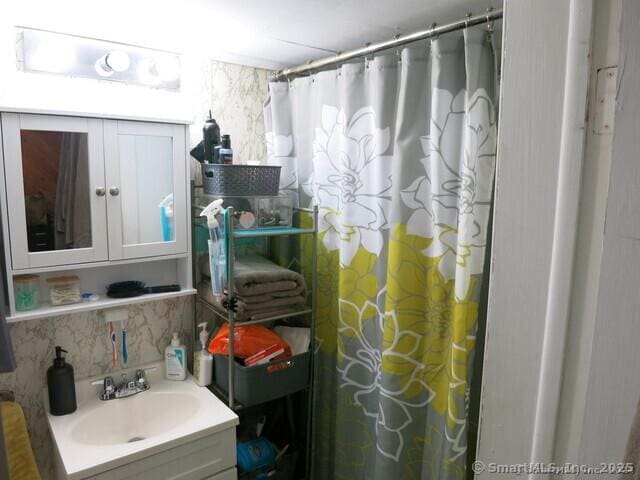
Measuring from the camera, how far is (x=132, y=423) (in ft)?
5.51

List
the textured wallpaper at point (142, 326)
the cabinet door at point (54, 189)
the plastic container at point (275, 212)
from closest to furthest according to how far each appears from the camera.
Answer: the cabinet door at point (54, 189) → the textured wallpaper at point (142, 326) → the plastic container at point (275, 212)

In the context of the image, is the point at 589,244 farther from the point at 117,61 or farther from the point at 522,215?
the point at 117,61

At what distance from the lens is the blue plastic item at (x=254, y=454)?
181cm

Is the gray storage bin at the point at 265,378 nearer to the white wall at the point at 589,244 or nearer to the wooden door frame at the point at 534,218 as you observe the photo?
the wooden door frame at the point at 534,218

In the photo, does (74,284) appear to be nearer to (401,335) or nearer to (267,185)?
(267,185)

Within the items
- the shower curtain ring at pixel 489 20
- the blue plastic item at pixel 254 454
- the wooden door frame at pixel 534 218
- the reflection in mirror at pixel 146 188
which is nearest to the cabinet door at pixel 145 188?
the reflection in mirror at pixel 146 188

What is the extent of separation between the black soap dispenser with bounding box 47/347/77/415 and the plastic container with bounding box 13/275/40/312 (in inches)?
8.4

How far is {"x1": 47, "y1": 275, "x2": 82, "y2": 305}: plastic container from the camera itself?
4.99 feet

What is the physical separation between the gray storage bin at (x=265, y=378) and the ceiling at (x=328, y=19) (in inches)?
48.7

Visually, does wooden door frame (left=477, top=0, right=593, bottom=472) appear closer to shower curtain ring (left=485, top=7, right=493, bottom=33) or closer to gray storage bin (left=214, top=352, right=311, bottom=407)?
shower curtain ring (left=485, top=7, right=493, bottom=33)

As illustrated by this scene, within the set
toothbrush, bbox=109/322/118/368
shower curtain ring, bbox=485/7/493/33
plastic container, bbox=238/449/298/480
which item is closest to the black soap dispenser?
toothbrush, bbox=109/322/118/368

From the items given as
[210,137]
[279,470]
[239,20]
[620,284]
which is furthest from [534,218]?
[279,470]

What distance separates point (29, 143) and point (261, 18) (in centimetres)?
84

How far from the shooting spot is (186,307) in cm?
193
